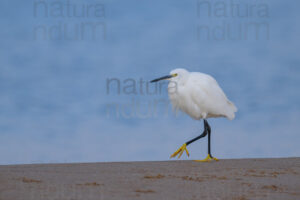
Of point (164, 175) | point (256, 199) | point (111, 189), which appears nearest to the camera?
point (256, 199)

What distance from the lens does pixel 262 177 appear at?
6535mm

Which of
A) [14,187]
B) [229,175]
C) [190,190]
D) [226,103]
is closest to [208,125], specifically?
[226,103]

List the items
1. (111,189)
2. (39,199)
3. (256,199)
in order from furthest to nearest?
(111,189) → (256,199) → (39,199)

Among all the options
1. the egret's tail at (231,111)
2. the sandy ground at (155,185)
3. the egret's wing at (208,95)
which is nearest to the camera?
the sandy ground at (155,185)

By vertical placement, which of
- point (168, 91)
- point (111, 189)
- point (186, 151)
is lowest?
point (186, 151)

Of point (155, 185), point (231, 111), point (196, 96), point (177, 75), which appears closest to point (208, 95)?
point (196, 96)

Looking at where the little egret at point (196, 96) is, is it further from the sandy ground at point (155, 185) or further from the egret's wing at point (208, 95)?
the sandy ground at point (155, 185)

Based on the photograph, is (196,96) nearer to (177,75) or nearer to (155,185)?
(177,75)

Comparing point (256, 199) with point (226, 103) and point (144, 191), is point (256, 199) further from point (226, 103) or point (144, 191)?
point (226, 103)

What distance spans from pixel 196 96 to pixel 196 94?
0.05 meters

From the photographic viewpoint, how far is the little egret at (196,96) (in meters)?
9.20

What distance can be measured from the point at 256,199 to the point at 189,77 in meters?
5.01

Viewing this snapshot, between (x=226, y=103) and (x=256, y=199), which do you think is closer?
(x=256, y=199)

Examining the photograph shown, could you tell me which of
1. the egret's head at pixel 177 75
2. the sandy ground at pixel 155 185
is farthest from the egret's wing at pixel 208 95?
the sandy ground at pixel 155 185
